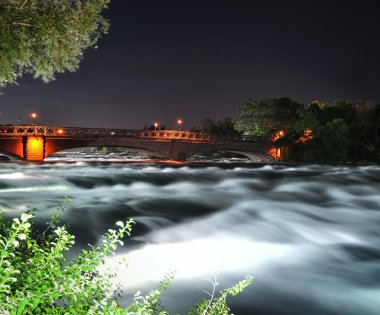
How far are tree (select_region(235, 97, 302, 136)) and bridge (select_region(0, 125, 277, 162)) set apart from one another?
25.3m

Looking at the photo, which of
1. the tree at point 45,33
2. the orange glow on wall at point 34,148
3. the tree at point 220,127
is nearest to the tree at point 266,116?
the tree at point 220,127

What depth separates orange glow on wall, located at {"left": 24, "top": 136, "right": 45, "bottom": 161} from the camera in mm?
57219

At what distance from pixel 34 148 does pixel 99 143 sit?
32.6ft

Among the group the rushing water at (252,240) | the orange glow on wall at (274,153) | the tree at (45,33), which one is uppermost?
the tree at (45,33)

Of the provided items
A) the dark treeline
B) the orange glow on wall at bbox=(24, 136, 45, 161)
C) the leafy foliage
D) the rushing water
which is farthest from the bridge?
the rushing water

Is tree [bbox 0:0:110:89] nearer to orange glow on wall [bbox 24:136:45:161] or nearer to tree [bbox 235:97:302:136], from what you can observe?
orange glow on wall [bbox 24:136:45:161]

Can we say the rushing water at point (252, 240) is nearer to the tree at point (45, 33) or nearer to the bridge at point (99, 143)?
the tree at point (45, 33)

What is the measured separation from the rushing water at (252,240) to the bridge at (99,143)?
34383 mm

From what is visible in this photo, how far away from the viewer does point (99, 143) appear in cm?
6419

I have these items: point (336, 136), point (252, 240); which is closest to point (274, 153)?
point (336, 136)

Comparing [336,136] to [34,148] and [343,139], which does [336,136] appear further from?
[34,148]

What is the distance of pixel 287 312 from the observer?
24.3 ft

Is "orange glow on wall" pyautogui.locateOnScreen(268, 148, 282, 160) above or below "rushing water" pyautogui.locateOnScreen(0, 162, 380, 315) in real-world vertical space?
below

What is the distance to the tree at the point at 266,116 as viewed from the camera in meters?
105
